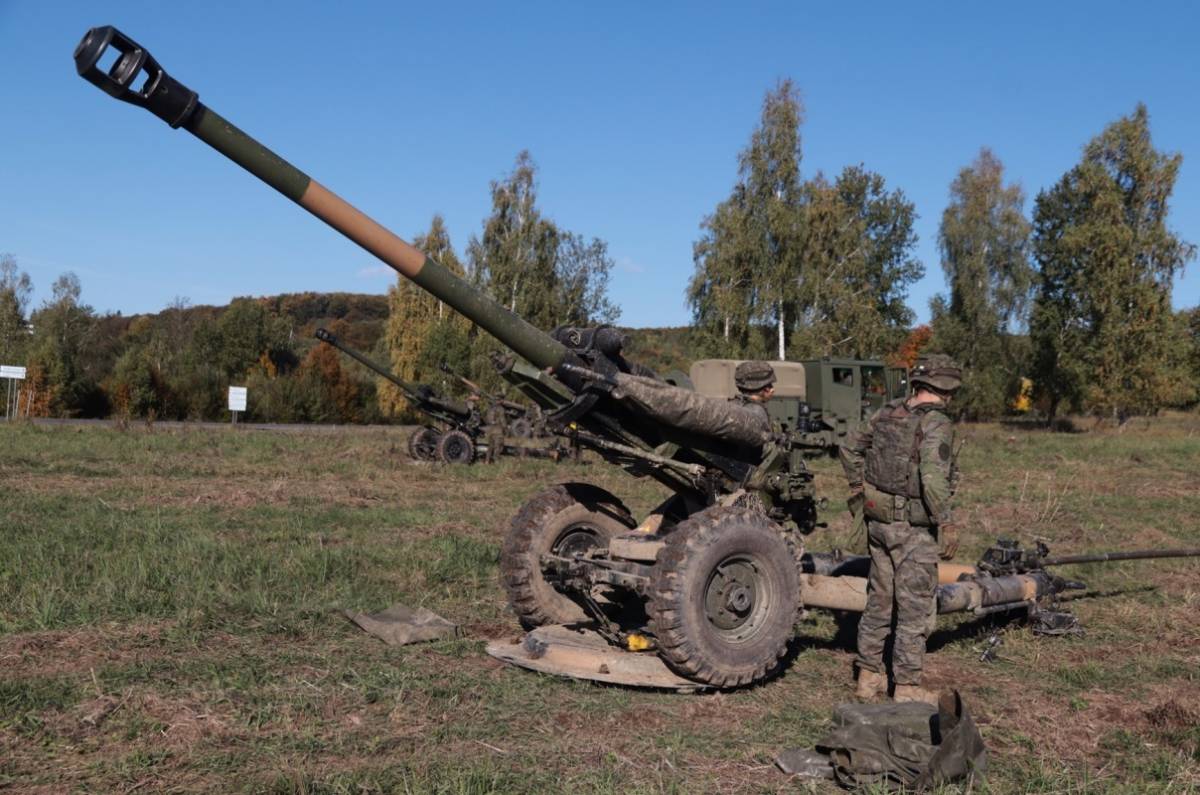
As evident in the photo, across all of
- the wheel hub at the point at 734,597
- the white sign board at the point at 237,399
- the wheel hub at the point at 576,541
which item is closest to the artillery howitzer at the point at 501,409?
the wheel hub at the point at 576,541

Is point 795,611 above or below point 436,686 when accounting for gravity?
above

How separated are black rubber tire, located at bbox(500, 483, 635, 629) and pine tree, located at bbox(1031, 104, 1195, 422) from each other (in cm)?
3506

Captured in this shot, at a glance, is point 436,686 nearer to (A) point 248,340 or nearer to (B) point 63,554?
(B) point 63,554

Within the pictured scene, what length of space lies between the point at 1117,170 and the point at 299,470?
34180 mm

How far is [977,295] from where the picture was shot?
152 ft

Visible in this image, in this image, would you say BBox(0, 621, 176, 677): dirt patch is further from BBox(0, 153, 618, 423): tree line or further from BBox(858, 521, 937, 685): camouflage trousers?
BBox(0, 153, 618, 423): tree line

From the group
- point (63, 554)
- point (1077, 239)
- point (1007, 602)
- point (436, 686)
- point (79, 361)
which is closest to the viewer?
point (436, 686)

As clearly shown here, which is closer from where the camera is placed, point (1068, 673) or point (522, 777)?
point (522, 777)

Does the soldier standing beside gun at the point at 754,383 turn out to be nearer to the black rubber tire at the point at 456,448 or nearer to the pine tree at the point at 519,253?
the black rubber tire at the point at 456,448

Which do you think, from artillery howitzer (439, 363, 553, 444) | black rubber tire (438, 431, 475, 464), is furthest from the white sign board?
black rubber tire (438, 431, 475, 464)

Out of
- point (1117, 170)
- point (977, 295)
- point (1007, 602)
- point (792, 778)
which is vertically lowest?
point (792, 778)

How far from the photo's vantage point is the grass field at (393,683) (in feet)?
13.9

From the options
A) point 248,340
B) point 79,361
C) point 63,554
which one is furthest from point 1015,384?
point 63,554

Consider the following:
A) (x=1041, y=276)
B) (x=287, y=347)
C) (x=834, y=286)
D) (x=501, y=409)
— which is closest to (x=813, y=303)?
(x=834, y=286)
